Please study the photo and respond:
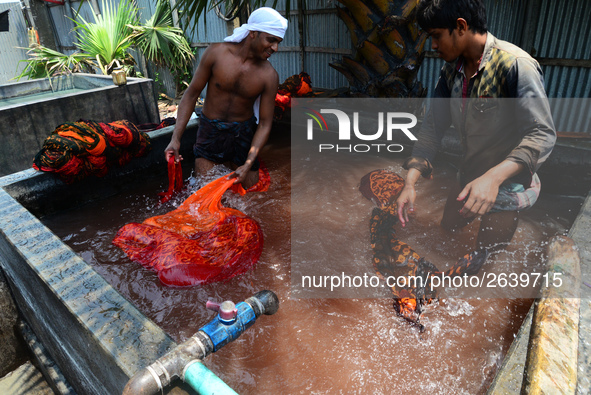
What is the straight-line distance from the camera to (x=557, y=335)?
1.47m

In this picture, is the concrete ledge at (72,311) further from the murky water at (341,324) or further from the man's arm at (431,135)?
the man's arm at (431,135)

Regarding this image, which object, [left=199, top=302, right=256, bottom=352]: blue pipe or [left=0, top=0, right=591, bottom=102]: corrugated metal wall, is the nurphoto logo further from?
[left=199, top=302, right=256, bottom=352]: blue pipe

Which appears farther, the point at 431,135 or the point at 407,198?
the point at 431,135

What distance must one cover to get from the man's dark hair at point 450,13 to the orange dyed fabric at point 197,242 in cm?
194

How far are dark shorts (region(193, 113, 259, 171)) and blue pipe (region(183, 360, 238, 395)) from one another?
9.97ft

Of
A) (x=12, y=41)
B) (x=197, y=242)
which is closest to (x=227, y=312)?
(x=197, y=242)

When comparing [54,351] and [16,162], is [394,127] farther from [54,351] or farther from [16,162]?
[16,162]

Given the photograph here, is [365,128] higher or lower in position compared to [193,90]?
lower

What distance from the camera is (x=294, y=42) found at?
7.46 metres

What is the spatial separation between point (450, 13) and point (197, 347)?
6.45 feet

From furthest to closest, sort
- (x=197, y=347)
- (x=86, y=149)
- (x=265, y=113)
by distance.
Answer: (x=265, y=113)
(x=86, y=149)
(x=197, y=347)

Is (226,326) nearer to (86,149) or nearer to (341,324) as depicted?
(341,324)

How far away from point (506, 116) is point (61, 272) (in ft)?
8.62

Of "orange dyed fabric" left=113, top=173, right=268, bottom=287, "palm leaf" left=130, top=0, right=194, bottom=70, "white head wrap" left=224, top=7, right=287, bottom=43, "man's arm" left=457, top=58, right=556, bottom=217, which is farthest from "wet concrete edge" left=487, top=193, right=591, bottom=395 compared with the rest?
"palm leaf" left=130, top=0, right=194, bottom=70
